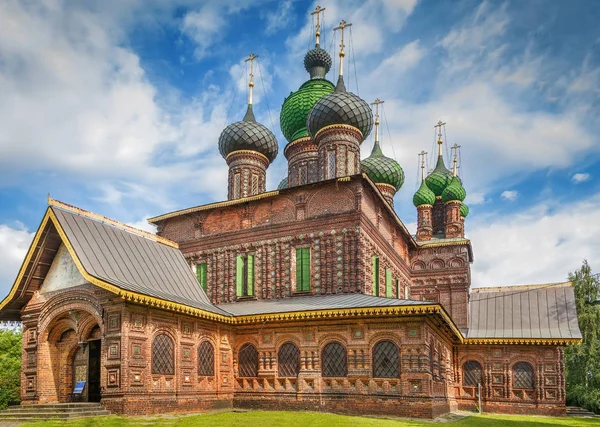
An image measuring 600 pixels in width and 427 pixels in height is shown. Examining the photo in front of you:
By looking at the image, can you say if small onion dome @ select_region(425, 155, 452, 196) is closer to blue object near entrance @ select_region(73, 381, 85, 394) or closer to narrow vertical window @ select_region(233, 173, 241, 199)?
narrow vertical window @ select_region(233, 173, 241, 199)

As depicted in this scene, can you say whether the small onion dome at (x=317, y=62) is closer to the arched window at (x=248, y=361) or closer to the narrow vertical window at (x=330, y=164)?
the narrow vertical window at (x=330, y=164)

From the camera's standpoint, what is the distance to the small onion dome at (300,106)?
87.5ft

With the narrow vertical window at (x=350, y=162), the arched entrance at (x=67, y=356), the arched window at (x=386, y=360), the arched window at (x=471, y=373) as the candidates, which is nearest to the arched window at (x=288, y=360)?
the arched window at (x=386, y=360)

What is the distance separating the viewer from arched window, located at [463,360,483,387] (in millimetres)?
23438

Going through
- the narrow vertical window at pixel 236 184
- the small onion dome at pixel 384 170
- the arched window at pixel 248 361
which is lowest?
the arched window at pixel 248 361

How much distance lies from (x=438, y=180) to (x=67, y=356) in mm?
23436

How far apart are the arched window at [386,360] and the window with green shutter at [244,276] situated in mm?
6006

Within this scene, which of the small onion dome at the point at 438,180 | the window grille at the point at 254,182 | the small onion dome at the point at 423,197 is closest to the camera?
the window grille at the point at 254,182

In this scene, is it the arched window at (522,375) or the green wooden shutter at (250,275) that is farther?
the arched window at (522,375)

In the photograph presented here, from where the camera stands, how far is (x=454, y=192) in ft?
102

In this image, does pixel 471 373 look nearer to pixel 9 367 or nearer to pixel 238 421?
pixel 238 421

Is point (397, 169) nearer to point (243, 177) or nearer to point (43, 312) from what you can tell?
point (243, 177)

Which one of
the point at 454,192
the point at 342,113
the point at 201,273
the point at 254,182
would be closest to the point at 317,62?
the point at 342,113

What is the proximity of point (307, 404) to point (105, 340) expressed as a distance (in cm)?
601
